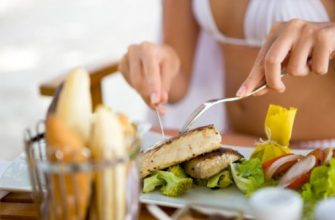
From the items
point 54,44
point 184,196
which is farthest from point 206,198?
point 54,44

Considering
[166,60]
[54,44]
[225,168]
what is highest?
[166,60]

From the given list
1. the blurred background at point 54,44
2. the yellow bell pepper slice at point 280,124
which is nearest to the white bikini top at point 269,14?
the yellow bell pepper slice at point 280,124

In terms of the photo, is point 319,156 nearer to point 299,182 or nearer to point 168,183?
point 299,182

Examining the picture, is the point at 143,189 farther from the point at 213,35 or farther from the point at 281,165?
the point at 213,35

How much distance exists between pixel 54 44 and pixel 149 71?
2.82 metres

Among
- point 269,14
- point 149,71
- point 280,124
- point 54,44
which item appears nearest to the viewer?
point 280,124

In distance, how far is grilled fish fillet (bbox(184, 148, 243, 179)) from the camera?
2.76ft

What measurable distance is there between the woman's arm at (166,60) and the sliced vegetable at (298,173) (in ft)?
1.07

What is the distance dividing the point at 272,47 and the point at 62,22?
3527 mm

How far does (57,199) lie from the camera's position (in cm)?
62

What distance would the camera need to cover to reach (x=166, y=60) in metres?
1.22

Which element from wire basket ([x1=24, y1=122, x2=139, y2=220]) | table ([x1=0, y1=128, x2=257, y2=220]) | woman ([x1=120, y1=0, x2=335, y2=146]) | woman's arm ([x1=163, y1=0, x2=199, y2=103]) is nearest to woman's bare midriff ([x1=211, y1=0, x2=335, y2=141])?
woman ([x1=120, y1=0, x2=335, y2=146])

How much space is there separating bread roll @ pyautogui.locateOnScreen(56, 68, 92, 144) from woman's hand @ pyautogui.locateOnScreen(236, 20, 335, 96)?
38 centimetres

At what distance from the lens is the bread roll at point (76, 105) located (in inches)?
23.7
